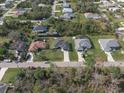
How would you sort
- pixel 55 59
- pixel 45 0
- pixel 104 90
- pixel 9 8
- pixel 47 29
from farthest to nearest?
1. pixel 45 0
2. pixel 9 8
3. pixel 47 29
4. pixel 55 59
5. pixel 104 90

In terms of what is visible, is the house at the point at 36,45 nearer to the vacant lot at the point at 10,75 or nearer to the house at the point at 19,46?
the house at the point at 19,46

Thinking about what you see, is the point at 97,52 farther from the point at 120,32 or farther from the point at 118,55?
the point at 120,32

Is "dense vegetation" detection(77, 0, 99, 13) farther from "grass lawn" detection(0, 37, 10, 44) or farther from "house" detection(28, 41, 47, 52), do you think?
"house" detection(28, 41, 47, 52)

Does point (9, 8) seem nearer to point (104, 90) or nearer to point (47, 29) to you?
point (47, 29)

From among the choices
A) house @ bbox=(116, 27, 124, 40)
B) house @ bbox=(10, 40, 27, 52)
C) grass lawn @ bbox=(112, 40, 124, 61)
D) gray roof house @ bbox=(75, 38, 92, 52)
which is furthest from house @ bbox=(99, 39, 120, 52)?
house @ bbox=(10, 40, 27, 52)

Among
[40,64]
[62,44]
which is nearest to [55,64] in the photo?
[40,64]

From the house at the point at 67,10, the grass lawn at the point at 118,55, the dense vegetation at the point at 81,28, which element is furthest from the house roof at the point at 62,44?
the house at the point at 67,10

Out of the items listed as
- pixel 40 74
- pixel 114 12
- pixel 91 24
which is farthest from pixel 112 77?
pixel 114 12

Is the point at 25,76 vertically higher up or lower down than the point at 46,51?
higher up
